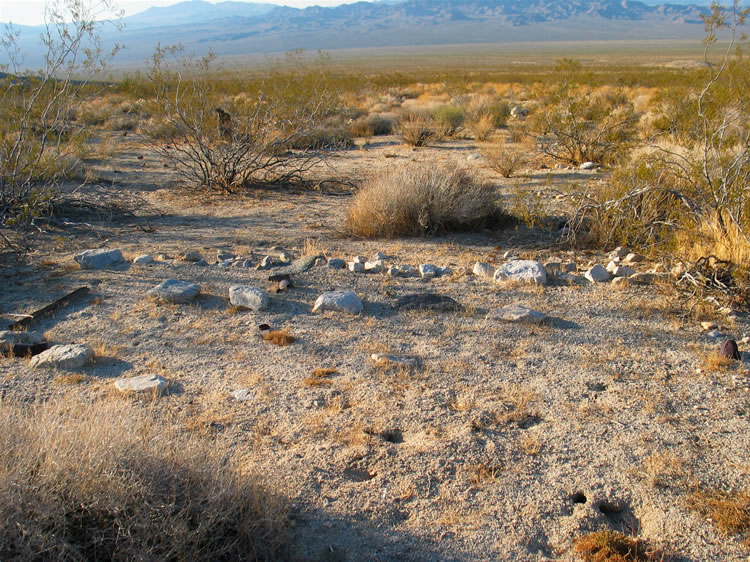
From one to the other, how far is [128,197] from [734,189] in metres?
9.13

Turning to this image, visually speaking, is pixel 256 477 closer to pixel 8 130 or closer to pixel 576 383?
pixel 576 383

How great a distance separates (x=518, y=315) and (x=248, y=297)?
103 inches

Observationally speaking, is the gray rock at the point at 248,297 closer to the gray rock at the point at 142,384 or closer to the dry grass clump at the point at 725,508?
the gray rock at the point at 142,384

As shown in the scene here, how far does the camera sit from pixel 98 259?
23.2 ft

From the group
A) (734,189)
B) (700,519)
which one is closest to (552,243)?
(734,189)

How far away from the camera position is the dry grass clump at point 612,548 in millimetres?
2830

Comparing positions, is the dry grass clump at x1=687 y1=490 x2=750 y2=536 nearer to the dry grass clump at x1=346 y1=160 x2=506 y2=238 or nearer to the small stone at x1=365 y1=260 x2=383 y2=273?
the small stone at x1=365 y1=260 x2=383 y2=273

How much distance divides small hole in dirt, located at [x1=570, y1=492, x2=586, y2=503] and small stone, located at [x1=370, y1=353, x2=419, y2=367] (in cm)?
173

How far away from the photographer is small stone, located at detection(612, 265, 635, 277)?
649 cm

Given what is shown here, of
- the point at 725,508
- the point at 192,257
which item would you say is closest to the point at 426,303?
the point at 192,257

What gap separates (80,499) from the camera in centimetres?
253

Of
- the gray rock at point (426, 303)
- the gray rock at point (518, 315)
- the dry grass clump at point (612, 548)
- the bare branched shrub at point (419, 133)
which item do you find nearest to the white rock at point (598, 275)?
the gray rock at point (518, 315)

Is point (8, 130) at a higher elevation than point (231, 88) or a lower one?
lower

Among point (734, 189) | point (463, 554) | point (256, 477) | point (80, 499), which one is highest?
point (734, 189)
